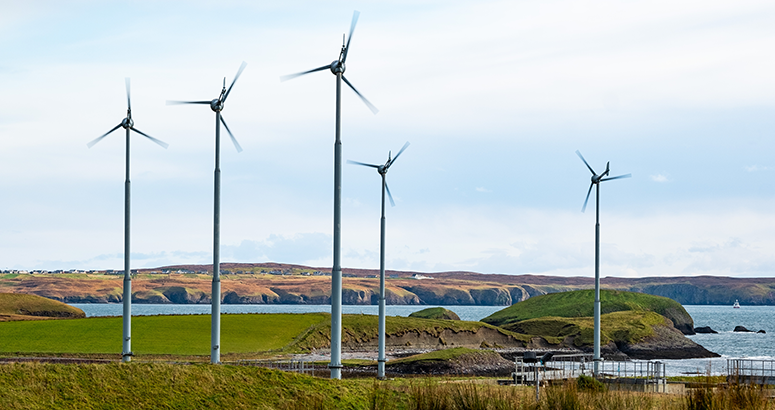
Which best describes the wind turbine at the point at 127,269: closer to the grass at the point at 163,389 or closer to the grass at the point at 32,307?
the grass at the point at 163,389

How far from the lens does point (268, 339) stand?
78375 mm

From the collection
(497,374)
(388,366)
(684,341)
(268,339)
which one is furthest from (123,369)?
(684,341)

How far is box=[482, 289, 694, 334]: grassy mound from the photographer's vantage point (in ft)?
428

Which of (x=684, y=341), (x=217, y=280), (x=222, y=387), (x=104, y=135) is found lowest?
(x=684, y=341)

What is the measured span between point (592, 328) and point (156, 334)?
55443 millimetres

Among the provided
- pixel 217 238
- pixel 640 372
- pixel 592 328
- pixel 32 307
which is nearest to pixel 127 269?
pixel 217 238

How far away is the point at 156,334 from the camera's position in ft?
251

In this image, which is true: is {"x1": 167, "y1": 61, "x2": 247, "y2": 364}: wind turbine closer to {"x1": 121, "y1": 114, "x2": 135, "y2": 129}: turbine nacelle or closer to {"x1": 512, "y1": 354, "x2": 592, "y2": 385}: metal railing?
{"x1": 121, "y1": 114, "x2": 135, "y2": 129}: turbine nacelle

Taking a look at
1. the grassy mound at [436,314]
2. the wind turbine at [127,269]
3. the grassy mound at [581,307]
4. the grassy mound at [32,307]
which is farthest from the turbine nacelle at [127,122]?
the grassy mound at [581,307]

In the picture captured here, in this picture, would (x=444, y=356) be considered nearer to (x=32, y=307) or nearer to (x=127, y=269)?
(x=127, y=269)

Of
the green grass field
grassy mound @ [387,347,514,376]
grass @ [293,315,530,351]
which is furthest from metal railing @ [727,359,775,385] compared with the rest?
the green grass field

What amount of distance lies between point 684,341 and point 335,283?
86.0 m

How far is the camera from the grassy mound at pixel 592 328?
336 ft

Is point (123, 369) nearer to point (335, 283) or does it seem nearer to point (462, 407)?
point (335, 283)
